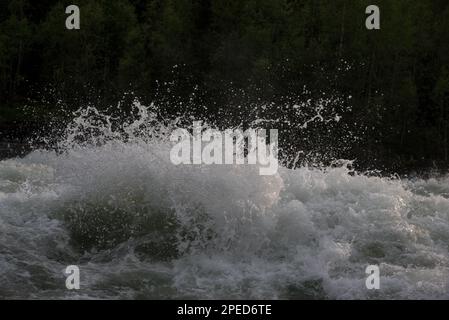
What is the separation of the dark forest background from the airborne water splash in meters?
16.4

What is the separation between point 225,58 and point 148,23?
23.1 ft

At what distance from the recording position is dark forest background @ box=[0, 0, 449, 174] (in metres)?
28.9

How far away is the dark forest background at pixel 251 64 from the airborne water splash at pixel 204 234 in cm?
1644

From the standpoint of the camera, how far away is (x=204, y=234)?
9.34m

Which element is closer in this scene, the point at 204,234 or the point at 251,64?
the point at 204,234

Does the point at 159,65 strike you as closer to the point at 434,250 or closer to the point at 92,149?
the point at 92,149

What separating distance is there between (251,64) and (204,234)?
21134 mm

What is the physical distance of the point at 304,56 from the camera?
1195 inches

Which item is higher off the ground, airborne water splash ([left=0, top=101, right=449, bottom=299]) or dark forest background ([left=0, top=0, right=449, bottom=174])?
dark forest background ([left=0, top=0, right=449, bottom=174])

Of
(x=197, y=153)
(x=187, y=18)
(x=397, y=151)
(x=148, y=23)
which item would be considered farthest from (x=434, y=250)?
(x=148, y=23)

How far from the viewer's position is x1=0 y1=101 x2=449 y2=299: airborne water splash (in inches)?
320

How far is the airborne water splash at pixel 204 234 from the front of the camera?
812 cm

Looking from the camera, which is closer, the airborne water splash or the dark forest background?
the airborne water splash

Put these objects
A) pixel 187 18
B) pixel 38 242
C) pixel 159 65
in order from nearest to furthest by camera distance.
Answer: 1. pixel 38 242
2. pixel 159 65
3. pixel 187 18
